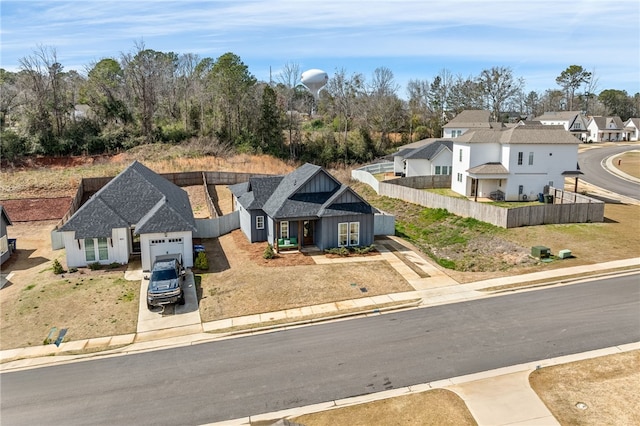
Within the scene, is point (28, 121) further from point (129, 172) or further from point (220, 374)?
point (220, 374)

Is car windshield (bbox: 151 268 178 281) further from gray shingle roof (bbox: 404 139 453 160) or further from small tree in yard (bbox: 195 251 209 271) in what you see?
gray shingle roof (bbox: 404 139 453 160)

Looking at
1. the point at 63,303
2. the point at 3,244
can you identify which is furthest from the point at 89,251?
the point at 3,244

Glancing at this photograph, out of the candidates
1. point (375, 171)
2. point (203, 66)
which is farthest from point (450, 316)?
point (203, 66)

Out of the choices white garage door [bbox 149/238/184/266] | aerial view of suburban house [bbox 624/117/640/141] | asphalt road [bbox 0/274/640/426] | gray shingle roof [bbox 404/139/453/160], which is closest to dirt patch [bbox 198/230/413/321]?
white garage door [bbox 149/238/184/266]

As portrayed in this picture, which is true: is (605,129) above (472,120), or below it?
below

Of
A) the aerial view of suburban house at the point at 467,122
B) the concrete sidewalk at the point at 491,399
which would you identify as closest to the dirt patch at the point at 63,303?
the concrete sidewalk at the point at 491,399

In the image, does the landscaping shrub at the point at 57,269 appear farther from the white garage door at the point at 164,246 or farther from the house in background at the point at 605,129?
the house in background at the point at 605,129

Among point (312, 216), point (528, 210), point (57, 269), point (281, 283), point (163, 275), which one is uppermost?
point (312, 216)

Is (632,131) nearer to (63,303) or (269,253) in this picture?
(269,253)
